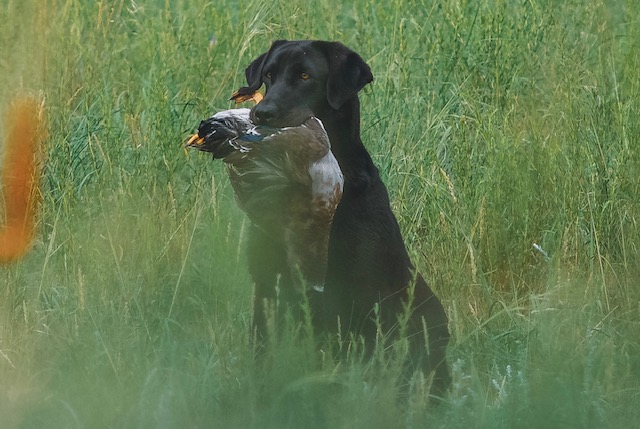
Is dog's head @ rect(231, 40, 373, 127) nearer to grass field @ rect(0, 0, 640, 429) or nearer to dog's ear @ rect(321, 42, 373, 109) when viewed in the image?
dog's ear @ rect(321, 42, 373, 109)

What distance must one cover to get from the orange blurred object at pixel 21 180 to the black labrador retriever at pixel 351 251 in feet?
3.71

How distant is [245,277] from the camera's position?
4.13 m

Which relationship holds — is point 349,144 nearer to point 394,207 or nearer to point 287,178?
point 287,178

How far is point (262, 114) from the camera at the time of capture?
12.4ft

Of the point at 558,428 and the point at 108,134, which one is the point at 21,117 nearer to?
the point at 108,134

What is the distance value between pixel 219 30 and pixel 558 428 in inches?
134

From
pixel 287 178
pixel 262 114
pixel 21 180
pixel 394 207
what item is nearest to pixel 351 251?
pixel 287 178

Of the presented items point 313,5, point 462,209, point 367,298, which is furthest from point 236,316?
point 313,5

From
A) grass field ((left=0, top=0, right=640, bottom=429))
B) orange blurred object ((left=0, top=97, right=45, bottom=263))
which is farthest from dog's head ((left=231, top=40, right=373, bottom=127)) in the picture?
orange blurred object ((left=0, top=97, right=45, bottom=263))

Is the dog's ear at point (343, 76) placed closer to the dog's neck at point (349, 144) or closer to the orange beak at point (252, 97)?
the dog's neck at point (349, 144)

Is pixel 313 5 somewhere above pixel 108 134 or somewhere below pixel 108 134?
above

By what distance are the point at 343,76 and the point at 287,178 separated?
0.63 m

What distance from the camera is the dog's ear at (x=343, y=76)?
3.96 meters

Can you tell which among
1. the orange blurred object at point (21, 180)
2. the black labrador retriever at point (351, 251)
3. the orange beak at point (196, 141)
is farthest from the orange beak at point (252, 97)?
the orange blurred object at point (21, 180)
